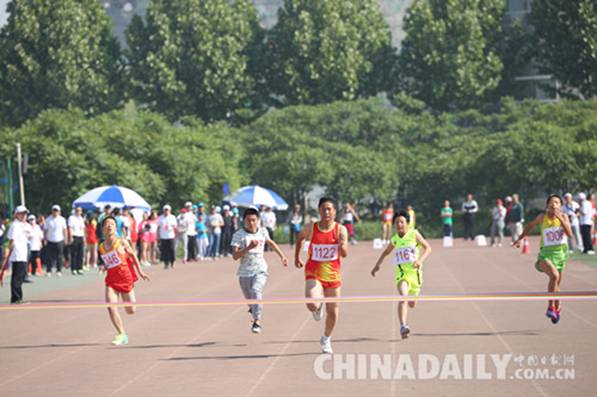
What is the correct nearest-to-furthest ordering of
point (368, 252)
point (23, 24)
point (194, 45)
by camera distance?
point (368, 252) < point (23, 24) < point (194, 45)

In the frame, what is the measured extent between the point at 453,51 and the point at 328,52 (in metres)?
7.25

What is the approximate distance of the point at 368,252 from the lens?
143 ft

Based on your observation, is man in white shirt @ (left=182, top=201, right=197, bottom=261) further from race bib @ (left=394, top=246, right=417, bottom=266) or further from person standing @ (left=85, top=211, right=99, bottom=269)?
race bib @ (left=394, top=246, right=417, bottom=266)

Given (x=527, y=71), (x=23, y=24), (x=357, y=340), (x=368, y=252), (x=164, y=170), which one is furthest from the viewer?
(x=527, y=71)

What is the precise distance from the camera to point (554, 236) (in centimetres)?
1739

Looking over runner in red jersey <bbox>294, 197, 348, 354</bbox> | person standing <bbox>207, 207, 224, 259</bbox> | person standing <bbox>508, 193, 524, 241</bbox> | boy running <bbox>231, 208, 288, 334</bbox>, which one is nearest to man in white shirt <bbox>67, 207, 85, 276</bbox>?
person standing <bbox>207, 207, 224, 259</bbox>

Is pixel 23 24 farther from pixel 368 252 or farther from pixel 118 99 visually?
pixel 368 252

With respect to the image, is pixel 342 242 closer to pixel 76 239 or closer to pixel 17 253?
pixel 17 253

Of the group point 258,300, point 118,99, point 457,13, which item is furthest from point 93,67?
point 258,300

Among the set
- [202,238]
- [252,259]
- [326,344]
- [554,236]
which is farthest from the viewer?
[202,238]

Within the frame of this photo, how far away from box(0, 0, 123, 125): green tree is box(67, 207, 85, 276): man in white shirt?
40.6m

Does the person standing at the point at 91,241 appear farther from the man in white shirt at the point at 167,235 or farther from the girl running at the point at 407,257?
the girl running at the point at 407,257

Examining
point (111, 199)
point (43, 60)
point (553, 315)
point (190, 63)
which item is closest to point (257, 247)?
point (553, 315)

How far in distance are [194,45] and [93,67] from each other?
601 centimetres
